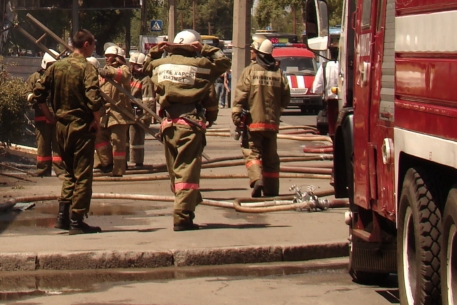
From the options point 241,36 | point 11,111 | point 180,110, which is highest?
point 241,36

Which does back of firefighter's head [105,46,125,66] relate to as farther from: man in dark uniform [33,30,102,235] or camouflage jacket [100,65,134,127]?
man in dark uniform [33,30,102,235]

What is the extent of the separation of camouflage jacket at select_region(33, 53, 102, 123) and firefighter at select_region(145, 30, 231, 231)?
2.10 ft

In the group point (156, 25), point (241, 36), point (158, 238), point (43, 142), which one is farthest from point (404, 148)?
point (156, 25)

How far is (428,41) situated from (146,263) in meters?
3.86

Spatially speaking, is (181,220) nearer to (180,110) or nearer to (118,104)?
(180,110)

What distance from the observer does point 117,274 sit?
25.9ft

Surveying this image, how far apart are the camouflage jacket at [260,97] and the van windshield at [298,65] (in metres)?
22.6

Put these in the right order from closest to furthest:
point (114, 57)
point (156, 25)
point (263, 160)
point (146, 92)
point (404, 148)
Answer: point (404, 148) → point (263, 160) → point (114, 57) → point (146, 92) → point (156, 25)

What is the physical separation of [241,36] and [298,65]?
14.1 meters

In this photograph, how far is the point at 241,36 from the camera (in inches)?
836

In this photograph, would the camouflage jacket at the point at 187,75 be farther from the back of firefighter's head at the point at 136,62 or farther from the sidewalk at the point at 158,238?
the back of firefighter's head at the point at 136,62

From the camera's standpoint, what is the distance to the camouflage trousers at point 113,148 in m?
14.6

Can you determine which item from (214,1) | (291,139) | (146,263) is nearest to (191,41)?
(146,263)

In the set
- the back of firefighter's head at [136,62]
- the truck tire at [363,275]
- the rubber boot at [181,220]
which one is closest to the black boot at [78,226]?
the rubber boot at [181,220]
